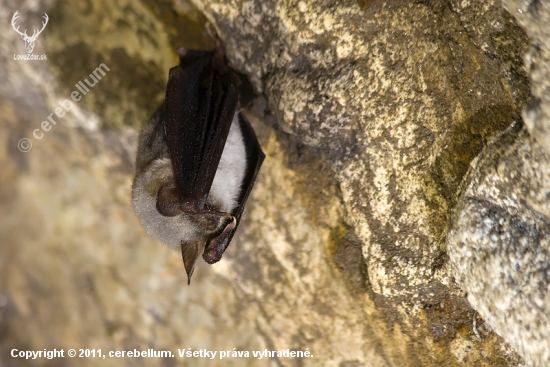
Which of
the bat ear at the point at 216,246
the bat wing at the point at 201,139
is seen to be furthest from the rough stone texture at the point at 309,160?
the bat ear at the point at 216,246

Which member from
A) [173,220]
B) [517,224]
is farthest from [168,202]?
[517,224]

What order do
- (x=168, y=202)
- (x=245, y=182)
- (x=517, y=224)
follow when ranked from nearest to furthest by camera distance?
1. (x=517, y=224)
2. (x=168, y=202)
3. (x=245, y=182)

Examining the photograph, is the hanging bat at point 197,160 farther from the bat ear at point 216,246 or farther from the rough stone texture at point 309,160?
the rough stone texture at point 309,160

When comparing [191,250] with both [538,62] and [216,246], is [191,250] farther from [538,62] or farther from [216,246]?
[538,62]

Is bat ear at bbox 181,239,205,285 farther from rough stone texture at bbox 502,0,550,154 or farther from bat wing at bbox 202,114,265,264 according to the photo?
rough stone texture at bbox 502,0,550,154

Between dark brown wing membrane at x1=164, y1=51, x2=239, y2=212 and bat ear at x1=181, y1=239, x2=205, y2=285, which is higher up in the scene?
dark brown wing membrane at x1=164, y1=51, x2=239, y2=212

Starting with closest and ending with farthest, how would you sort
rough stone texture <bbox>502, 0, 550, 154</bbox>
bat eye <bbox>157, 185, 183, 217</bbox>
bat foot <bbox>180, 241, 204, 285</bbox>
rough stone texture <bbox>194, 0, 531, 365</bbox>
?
rough stone texture <bbox>502, 0, 550, 154</bbox>, rough stone texture <bbox>194, 0, 531, 365</bbox>, bat eye <bbox>157, 185, 183, 217</bbox>, bat foot <bbox>180, 241, 204, 285</bbox>

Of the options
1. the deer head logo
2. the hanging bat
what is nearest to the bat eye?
the hanging bat
